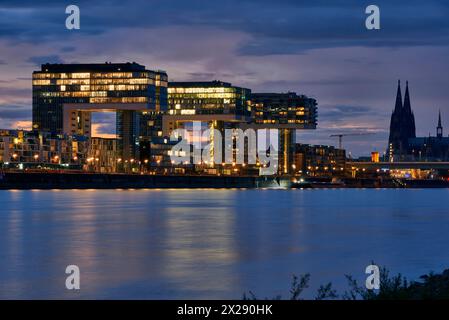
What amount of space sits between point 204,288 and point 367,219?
166 feet

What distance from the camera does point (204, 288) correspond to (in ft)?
101

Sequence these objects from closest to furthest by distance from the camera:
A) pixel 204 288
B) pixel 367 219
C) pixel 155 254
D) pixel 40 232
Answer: pixel 204 288
pixel 155 254
pixel 40 232
pixel 367 219

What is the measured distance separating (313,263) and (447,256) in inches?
302

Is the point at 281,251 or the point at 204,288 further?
the point at 281,251

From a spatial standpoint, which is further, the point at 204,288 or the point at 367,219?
the point at 367,219

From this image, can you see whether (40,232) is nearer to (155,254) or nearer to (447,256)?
(155,254)

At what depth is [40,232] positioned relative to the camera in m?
58.1

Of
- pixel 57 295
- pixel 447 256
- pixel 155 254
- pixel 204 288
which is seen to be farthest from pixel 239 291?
pixel 447 256

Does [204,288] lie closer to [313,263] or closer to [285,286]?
[285,286]

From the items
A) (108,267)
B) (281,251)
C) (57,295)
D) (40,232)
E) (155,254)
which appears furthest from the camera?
(40,232)
